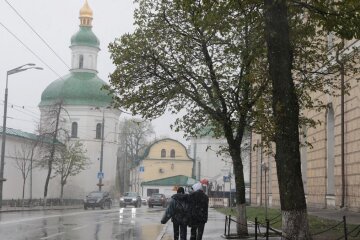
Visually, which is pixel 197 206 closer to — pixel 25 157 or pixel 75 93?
pixel 25 157

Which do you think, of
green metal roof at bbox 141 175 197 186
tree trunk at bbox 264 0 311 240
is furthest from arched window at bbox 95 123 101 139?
tree trunk at bbox 264 0 311 240

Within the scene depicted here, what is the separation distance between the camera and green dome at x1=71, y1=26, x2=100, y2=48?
75875 mm

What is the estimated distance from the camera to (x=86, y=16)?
7625 cm

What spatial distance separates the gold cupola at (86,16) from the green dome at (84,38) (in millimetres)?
572

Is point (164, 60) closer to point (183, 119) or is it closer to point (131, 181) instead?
point (183, 119)

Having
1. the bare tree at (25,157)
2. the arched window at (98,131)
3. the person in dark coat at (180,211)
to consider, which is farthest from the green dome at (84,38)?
the person in dark coat at (180,211)

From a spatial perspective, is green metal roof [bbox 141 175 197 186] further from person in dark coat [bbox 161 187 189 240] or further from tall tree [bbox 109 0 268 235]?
person in dark coat [bbox 161 187 189 240]

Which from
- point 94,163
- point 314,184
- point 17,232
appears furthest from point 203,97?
point 94,163

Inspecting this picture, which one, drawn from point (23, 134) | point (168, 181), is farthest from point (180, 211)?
point (168, 181)

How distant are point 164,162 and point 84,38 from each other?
25.1 m

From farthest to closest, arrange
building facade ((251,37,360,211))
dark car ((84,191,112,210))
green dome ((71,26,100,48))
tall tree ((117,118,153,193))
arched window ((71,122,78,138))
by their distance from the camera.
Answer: tall tree ((117,118,153,193)) < green dome ((71,26,100,48)) < arched window ((71,122,78,138)) < dark car ((84,191,112,210)) < building facade ((251,37,360,211))

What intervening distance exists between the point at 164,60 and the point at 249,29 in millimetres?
2882

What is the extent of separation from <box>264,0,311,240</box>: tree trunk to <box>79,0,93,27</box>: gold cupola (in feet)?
220

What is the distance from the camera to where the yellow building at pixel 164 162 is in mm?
90875
